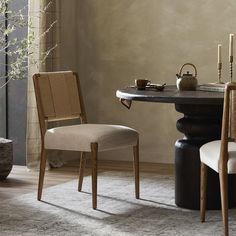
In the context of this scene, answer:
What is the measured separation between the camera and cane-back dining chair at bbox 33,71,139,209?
4.52m

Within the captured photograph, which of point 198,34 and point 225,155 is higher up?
point 198,34

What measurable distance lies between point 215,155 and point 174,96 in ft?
1.53

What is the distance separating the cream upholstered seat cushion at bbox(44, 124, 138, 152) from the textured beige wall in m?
1.73

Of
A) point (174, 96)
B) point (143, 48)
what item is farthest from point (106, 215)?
point (143, 48)

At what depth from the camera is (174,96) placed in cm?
415

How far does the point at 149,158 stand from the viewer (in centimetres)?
655

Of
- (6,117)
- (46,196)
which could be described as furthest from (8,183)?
(6,117)

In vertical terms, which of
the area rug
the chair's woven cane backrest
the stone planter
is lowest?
the area rug

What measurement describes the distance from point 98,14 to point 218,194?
2.70 m

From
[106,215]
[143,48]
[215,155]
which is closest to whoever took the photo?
[215,155]

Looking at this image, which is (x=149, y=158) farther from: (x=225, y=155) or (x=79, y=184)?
(x=225, y=155)

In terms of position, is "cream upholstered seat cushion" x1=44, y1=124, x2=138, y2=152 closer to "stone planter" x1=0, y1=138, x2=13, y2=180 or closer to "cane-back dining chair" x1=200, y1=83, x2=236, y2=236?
"cane-back dining chair" x1=200, y1=83, x2=236, y2=236

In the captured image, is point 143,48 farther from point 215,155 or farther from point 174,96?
point 215,155

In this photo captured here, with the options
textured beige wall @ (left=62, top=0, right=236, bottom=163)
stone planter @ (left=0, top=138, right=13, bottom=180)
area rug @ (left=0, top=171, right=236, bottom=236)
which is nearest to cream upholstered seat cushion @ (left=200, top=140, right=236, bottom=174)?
area rug @ (left=0, top=171, right=236, bottom=236)
